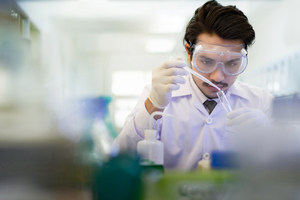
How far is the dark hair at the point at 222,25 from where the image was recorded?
133cm

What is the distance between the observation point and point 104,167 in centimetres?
45

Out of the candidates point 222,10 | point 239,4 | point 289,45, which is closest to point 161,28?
point 239,4

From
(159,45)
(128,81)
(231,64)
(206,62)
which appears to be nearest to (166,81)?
(206,62)

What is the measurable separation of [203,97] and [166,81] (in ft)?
1.55

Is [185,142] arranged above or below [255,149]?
below

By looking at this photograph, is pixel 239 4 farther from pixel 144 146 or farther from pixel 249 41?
pixel 144 146

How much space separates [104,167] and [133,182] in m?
0.06

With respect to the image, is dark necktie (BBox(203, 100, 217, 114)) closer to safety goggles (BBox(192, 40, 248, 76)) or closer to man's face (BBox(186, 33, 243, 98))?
man's face (BBox(186, 33, 243, 98))

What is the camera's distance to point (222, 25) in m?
1.34

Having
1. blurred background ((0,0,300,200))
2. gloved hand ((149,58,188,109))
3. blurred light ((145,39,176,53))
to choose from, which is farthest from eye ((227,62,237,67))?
blurred light ((145,39,176,53))

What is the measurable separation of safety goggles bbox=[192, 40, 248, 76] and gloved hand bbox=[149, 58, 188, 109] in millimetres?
118

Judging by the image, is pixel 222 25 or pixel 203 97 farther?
pixel 203 97

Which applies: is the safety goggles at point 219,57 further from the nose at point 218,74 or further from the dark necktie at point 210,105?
the dark necktie at point 210,105

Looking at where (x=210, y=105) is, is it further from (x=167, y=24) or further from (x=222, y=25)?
(x=167, y=24)
